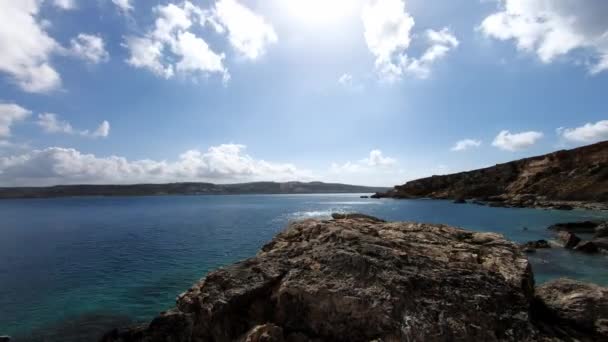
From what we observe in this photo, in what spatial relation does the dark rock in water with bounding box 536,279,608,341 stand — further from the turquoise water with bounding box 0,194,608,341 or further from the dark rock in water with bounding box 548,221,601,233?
the dark rock in water with bounding box 548,221,601,233

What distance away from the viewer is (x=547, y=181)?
12181cm

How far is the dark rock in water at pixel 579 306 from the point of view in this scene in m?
9.82

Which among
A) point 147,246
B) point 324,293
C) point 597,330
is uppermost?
point 324,293

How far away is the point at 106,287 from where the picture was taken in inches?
1086

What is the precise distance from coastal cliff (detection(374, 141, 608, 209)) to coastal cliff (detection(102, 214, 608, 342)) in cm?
10710

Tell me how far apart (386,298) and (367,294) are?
575mm

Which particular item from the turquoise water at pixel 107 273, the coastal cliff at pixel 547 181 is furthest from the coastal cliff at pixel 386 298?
the coastal cliff at pixel 547 181

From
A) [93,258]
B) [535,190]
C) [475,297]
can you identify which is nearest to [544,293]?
[475,297]

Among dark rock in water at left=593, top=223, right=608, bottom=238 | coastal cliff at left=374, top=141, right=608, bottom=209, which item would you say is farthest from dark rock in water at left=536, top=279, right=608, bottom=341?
coastal cliff at left=374, top=141, right=608, bottom=209

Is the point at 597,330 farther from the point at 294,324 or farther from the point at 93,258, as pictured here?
the point at 93,258

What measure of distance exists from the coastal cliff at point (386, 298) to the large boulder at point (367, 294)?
0.10ft

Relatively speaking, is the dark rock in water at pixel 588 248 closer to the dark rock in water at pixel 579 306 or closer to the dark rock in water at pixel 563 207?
the dark rock in water at pixel 579 306

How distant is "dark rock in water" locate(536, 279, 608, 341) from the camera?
9820 millimetres

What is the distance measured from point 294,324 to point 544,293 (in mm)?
9418
